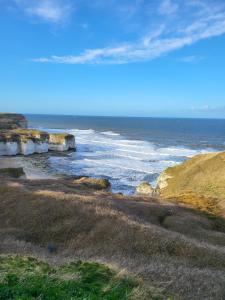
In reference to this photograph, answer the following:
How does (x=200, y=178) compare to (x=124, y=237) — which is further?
(x=200, y=178)

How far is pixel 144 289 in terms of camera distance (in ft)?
36.0

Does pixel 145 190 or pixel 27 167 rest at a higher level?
pixel 145 190

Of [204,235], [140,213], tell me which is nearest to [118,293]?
[204,235]

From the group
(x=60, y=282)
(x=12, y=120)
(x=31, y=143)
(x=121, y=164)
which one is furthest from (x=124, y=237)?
(x=12, y=120)

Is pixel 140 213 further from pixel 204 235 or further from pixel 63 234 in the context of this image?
pixel 63 234

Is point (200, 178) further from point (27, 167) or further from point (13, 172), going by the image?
point (27, 167)

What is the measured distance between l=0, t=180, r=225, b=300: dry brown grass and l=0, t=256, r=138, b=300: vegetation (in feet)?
3.92

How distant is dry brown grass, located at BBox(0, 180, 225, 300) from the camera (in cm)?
1329

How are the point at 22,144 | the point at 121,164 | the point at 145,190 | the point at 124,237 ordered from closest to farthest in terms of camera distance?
the point at 124,237 → the point at 145,190 → the point at 121,164 → the point at 22,144

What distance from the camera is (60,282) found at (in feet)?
36.3

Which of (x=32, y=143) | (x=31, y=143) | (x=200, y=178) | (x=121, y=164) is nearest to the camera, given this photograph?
(x=200, y=178)

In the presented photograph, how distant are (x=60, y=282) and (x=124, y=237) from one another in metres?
8.23

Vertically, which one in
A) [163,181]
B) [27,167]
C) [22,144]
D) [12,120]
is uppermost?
[12,120]

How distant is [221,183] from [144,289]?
3356 cm
